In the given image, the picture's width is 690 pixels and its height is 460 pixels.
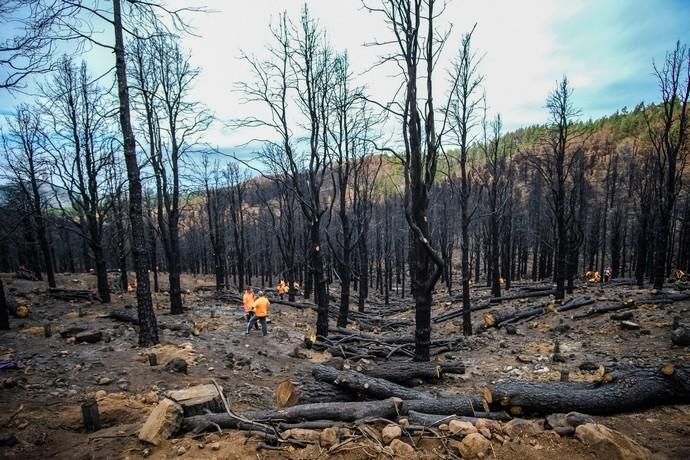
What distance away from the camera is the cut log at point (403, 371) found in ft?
22.0

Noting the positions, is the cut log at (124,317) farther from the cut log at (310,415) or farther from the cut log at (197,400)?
the cut log at (310,415)

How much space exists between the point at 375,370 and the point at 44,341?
8.83 m

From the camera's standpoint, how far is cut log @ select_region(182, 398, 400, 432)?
169 inches

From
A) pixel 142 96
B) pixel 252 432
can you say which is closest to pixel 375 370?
pixel 252 432

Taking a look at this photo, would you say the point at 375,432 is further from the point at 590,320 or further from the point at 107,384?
the point at 590,320

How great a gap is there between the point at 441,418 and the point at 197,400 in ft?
11.5

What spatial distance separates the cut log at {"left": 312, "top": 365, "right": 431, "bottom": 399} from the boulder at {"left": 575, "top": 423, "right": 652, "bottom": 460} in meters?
2.28

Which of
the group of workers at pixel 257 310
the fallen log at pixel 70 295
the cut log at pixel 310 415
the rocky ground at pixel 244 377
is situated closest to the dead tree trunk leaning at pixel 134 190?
the rocky ground at pixel 244 377

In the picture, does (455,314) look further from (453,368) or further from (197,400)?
(197,400)

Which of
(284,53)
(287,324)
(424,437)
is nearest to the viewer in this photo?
(424,437)

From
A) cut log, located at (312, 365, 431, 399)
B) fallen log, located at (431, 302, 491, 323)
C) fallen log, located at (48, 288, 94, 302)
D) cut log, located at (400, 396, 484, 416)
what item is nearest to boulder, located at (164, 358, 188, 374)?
cut log, located at (312, 365, 431, 399)

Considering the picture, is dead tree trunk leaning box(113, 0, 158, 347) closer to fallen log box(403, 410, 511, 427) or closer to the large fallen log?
fallen log box(403, 410, 511, 427)

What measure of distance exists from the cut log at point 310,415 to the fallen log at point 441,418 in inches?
10.2

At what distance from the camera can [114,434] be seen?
13.7 feet
